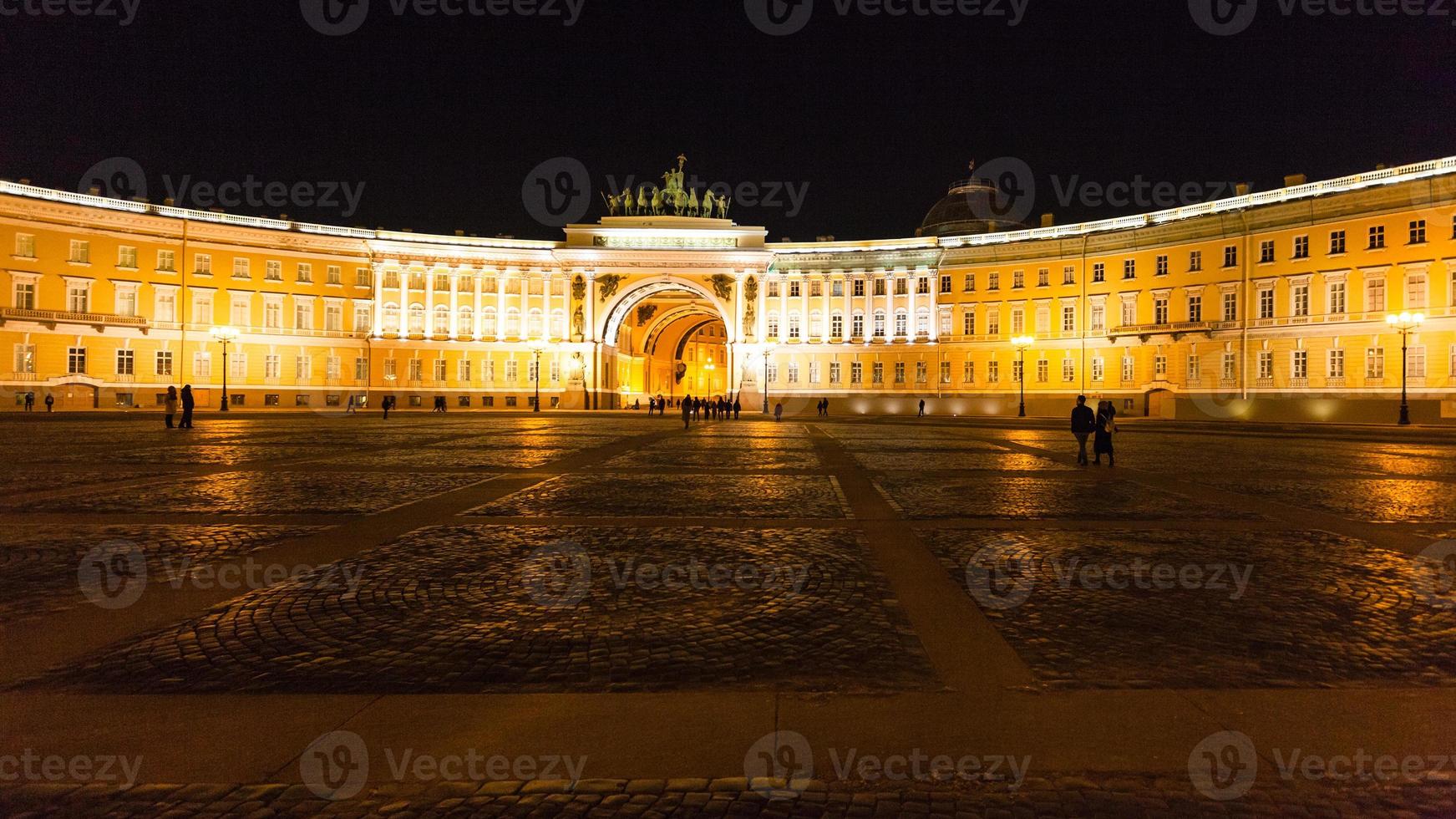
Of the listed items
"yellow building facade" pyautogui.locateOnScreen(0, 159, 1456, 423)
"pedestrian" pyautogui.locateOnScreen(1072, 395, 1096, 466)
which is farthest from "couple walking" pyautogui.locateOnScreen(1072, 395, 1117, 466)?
"yellow building facade" pyautogui.locateOnScreen(0, 159, 1456, 423)

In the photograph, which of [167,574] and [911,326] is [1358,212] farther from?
[167,574]

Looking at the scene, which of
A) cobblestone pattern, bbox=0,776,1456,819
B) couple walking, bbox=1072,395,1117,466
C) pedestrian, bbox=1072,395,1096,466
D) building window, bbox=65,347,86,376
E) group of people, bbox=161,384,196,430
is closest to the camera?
cobblestone pattern, bbox=0,776,1456,819

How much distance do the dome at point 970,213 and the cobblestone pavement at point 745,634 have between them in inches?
2766

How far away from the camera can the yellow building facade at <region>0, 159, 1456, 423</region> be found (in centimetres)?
4791

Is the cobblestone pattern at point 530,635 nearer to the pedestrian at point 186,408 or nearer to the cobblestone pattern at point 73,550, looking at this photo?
the cobblestone pattern at point 73,550

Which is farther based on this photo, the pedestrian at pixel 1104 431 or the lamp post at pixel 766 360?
the lamp post at pixel 766 360

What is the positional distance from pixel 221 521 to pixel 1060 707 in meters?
9.83

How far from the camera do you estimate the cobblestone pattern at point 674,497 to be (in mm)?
11375

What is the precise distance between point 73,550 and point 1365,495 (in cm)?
1753

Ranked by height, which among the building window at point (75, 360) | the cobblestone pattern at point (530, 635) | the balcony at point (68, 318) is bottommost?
the cobblestone pattern at point (530, 635)

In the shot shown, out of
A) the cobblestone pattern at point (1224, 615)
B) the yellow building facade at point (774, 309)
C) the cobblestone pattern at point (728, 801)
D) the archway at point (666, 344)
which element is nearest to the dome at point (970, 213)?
the yellow building facade at point (774, 309)

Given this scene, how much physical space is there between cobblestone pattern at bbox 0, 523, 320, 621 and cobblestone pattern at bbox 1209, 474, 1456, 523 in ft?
44.3

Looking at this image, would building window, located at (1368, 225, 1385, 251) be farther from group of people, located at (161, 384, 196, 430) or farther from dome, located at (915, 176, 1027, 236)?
group of people, located at (161, 384, 196, 430)

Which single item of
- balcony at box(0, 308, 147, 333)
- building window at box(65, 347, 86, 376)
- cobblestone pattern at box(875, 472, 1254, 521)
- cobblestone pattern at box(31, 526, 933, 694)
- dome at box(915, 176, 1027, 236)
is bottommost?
cobblestone pattern at box(31, 526, 933, 694)
